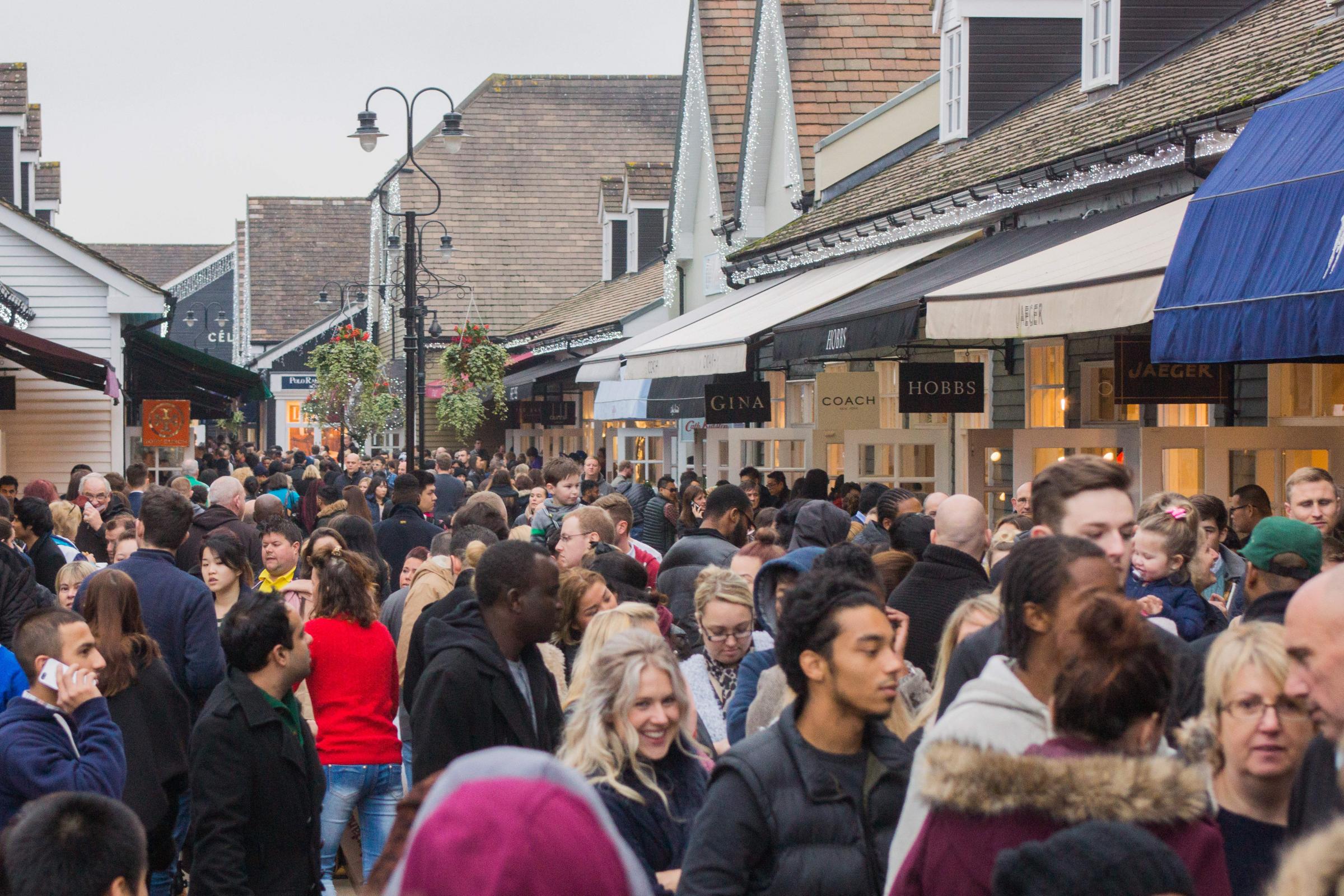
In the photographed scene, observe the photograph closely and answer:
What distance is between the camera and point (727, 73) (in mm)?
28922

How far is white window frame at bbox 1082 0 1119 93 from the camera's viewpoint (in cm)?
1681

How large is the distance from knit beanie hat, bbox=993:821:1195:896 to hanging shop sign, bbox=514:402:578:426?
106 ft

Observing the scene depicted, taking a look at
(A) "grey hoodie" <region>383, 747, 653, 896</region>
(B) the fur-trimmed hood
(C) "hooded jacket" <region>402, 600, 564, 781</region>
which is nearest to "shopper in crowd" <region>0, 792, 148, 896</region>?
(C) "hooded jacket" <region>402, 600, 564, 781</region>

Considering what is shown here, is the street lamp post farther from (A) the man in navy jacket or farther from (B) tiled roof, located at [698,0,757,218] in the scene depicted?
(A) the man in navy jacket

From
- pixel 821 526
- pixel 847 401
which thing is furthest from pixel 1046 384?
pixel 821 526

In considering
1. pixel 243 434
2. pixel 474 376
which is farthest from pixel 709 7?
pixel 243 434

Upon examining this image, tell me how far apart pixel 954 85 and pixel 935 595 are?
14.9m

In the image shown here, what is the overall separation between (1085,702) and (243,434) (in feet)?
247

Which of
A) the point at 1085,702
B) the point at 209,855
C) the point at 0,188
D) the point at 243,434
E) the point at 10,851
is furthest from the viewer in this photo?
the point at 243,434

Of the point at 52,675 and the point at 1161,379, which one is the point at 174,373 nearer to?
the point at 1161,379

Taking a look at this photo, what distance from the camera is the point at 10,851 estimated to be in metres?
3.70

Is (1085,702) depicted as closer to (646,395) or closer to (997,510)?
(997,510)

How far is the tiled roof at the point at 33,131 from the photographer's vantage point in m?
30.2

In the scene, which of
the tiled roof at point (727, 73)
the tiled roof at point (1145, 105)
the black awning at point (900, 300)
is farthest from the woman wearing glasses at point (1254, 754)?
the tiled roof at point (727, 73)
